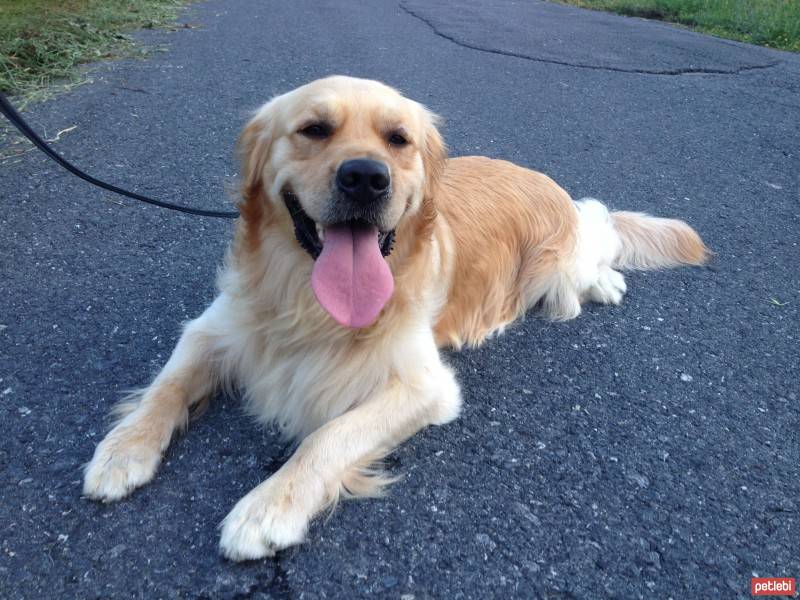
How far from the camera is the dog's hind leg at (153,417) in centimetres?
202

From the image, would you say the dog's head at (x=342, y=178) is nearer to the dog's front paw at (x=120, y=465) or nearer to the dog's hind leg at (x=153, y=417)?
the dog's hind leg at (x=153, y=417)

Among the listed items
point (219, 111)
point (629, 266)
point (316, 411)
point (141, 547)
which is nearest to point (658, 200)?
point (629, 266)

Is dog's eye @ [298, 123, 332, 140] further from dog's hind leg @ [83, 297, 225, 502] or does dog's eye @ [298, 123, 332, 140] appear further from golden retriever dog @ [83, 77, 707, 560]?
dog's hind leg @ [83, 297, 225, 502]

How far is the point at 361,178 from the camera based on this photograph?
2172mm

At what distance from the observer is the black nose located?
7.14ft

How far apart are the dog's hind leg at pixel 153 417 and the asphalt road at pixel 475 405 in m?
0.07

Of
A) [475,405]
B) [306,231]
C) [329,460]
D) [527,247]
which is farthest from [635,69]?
[329,460]

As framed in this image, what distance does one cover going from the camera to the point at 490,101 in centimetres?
654

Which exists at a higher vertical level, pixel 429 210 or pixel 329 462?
pixel 429 210

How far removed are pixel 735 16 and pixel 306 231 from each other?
12281mm

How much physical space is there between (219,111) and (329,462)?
445 cm

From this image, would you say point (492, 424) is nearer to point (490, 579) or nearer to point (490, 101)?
point (490, 579)

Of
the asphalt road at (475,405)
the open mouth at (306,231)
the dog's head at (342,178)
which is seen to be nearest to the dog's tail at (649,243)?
the asphalt road at (475,405)

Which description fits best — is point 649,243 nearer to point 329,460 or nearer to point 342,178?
point 342,178
